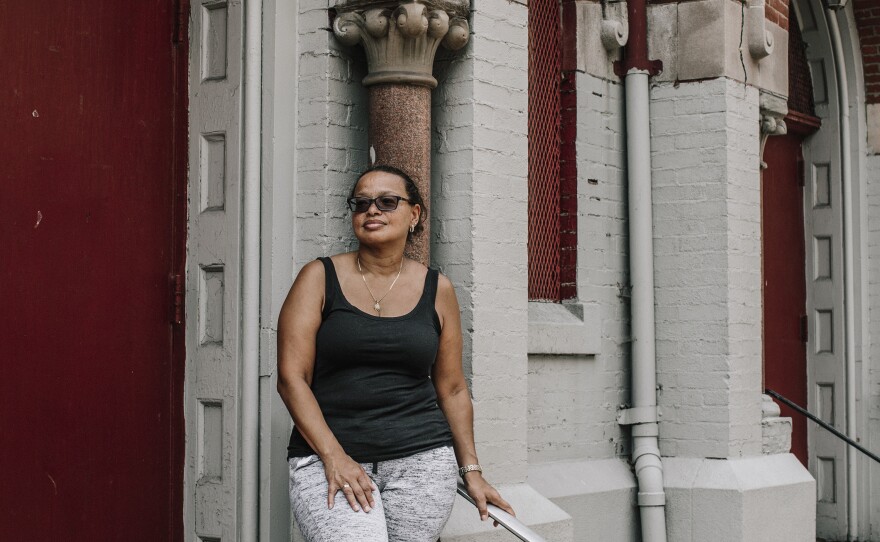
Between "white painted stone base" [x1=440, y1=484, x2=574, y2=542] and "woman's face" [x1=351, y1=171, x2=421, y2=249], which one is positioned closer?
"woman's face" [x1=351, y1=171, x2=421, y2=249]

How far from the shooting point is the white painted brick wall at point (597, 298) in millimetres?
7402

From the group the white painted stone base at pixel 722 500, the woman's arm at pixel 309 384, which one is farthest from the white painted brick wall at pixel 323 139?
the white painted stone base at pixel 722 500

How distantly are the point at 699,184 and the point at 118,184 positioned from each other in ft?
11.6

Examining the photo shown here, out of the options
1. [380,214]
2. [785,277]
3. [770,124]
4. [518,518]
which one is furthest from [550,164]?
[380,214]

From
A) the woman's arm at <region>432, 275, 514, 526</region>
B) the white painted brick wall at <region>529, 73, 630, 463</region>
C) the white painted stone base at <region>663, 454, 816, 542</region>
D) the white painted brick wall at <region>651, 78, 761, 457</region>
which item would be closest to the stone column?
the woman's arm at <region>432, 275, 514, 526</region>

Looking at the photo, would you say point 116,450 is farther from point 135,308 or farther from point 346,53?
point 346,53

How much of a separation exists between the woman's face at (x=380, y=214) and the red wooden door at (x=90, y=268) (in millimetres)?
1378

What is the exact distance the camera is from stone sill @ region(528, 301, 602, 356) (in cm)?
719

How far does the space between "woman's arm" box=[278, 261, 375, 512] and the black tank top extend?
0.04 m

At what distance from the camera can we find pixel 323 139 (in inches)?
228

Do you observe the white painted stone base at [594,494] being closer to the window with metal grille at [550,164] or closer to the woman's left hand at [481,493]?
the window with metal grille at [550,164]

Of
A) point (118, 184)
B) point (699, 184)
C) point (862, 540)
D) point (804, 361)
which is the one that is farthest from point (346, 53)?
point (862, 540)

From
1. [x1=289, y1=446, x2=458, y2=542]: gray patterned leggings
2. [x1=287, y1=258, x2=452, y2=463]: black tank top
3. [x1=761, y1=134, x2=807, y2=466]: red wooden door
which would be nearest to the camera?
[x1=289, y1=446, x2=458, y2=542]: gray patterned leggings

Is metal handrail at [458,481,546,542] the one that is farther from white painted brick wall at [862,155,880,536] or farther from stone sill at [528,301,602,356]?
white painted brick wall at [862,155,880,536]
